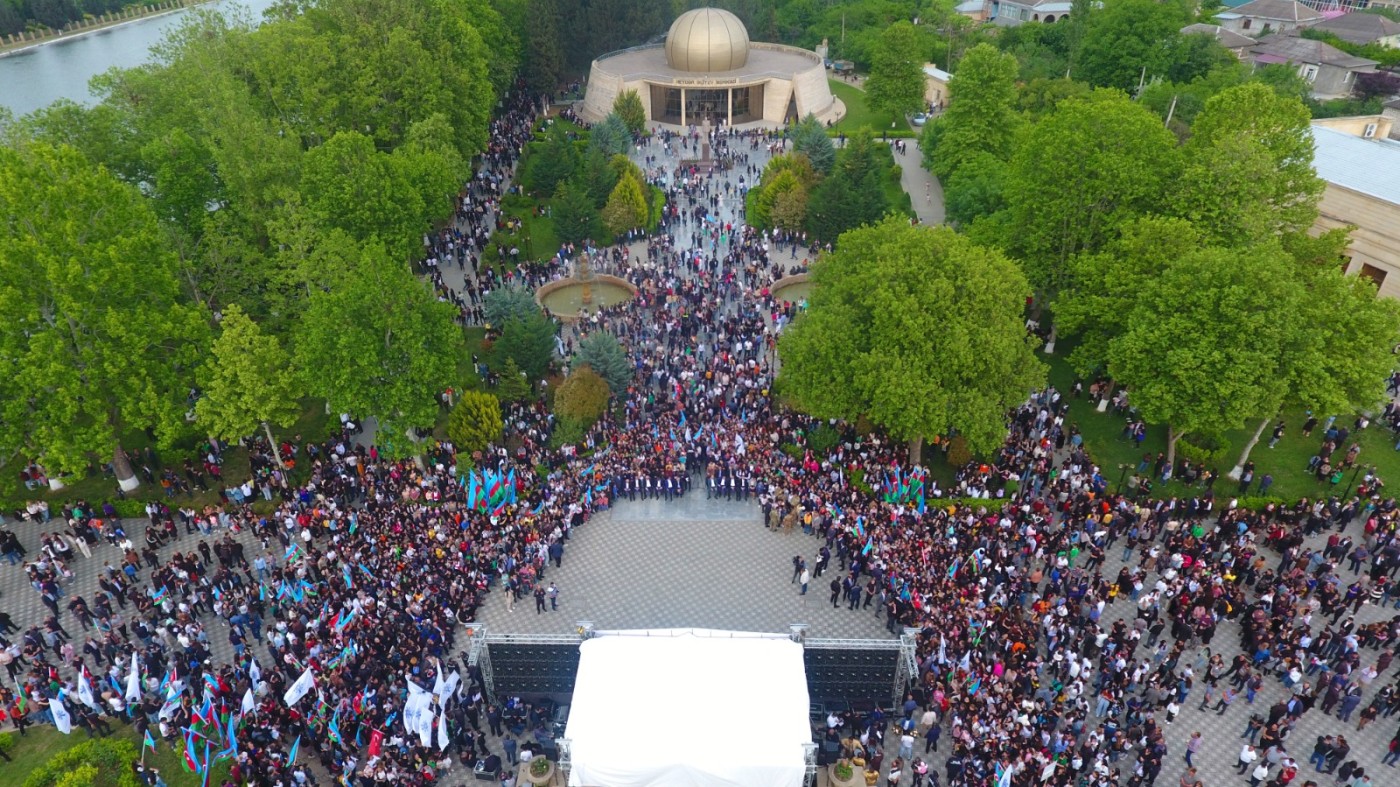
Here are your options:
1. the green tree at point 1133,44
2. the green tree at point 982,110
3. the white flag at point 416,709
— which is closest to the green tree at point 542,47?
the green tree at point 982,110

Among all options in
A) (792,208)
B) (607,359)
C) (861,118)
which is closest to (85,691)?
(607,359)

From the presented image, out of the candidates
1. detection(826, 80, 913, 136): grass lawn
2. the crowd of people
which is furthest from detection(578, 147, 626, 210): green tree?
detection(826, 80, 913, 136): grass lawn

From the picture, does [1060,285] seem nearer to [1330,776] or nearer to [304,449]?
[1330,776]

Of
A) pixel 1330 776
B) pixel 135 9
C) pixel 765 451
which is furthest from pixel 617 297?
pixel 135 9

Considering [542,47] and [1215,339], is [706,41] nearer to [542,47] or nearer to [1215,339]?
[542,47]

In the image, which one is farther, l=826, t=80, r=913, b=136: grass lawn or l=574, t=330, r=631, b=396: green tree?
l=826, t=80, r=913, b=136: grass lawn

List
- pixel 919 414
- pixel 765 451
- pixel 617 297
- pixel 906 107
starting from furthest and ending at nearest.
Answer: pixel 906 107 → pixel 617 297 → pixel 765 451 → pixel 919 414

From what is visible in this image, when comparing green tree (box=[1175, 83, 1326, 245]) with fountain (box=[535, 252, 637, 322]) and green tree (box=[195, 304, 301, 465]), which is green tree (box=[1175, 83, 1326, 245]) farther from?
green tree (box=[195, 304, 301, 465])

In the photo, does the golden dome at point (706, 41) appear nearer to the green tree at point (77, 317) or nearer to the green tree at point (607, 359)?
the green tree at point (607, 359)
